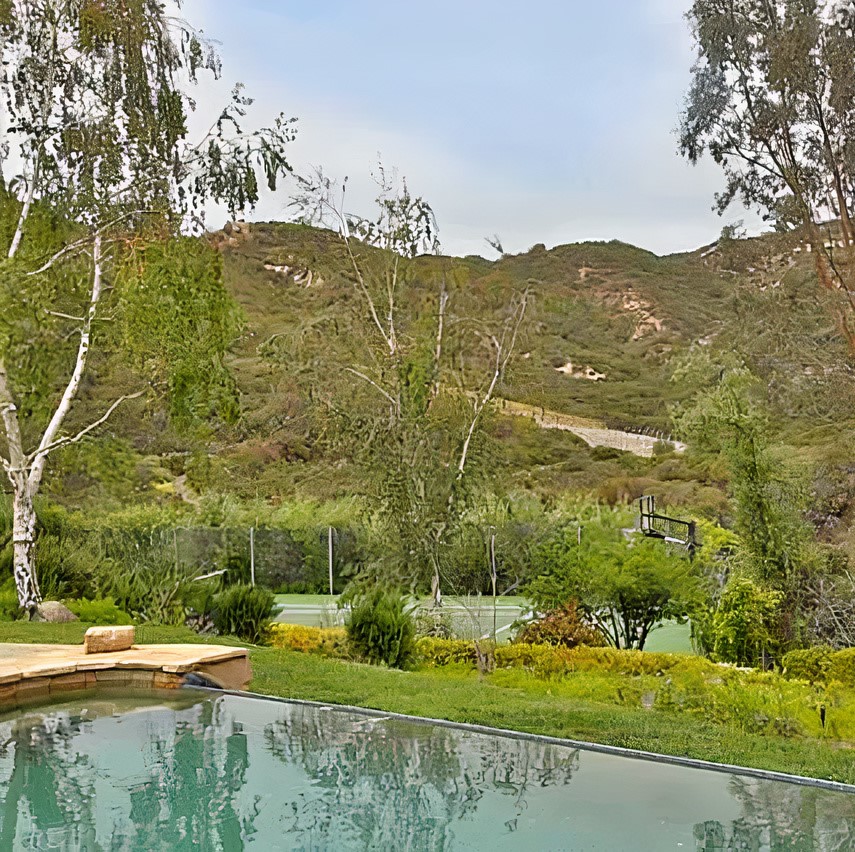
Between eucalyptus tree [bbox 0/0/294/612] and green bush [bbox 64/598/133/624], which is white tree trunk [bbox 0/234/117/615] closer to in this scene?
eucalyptus tree [bbox 0/0/294/612]

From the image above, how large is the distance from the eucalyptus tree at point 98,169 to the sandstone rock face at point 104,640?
3.54m

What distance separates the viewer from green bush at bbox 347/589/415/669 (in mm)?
8430

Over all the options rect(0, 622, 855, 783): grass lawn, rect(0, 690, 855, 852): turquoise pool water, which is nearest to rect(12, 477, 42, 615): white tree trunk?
rect(0, 622, 855, 783): grass lawn

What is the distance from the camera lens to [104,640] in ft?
23.1

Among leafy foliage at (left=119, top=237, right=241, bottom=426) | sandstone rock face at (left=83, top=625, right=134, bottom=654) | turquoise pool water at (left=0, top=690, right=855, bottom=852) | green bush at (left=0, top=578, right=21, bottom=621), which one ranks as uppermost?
leafy foliage at (left=119, top=237, right=241, bottom=426)

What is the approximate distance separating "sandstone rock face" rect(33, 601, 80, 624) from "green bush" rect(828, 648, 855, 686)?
21.8 feet

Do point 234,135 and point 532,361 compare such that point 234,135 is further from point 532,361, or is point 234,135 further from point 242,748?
point 242,748

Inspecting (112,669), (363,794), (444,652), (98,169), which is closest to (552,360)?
(98,169)

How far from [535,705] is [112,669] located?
8.96 feet

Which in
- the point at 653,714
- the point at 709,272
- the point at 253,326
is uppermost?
the point at 709,272

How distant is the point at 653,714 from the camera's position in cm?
619

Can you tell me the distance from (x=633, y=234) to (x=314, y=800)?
109ft

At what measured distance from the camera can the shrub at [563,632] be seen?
9086 mm

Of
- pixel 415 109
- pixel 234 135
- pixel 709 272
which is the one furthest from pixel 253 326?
pixel 234 135
